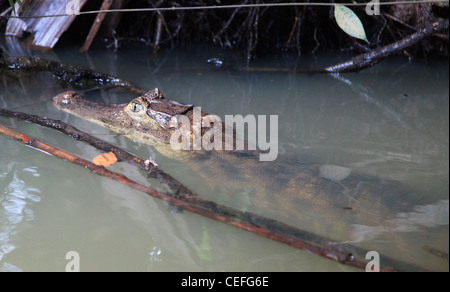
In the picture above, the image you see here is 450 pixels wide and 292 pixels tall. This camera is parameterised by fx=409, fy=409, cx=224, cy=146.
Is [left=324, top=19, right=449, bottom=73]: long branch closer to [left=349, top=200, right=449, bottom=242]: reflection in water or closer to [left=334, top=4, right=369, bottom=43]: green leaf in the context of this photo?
[left=334, top=4, right=369, bottom=43]: green leaf

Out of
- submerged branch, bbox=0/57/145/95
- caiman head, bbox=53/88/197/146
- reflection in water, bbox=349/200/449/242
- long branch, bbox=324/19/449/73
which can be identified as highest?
long branch, bbox=324/19/449/73

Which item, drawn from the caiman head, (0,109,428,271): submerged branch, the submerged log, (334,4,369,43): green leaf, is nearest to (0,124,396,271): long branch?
(0,109,428,271): submerged branch

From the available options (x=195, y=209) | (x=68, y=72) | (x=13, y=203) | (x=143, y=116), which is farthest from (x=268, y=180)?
(x=68, y=72)

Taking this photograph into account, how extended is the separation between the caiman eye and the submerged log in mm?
3214

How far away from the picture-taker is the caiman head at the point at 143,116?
3.59 metres

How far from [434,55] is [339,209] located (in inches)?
214

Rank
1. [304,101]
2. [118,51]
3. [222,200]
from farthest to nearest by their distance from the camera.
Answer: [118,51]
[304,101]
[222,200]

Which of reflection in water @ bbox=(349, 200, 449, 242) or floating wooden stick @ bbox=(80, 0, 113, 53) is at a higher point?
floating wooden stick @ bbox=(80, 0, 113, 53)

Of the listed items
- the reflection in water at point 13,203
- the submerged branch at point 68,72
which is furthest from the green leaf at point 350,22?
the submerged branch at point 68,72

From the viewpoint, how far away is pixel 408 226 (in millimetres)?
2414

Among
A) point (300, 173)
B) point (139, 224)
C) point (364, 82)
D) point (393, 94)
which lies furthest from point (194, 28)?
point (139, 224)

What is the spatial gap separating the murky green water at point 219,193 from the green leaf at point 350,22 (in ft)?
3.10

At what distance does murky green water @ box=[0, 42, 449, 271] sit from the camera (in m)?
2.26

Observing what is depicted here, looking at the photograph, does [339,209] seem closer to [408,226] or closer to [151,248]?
[408,226]
